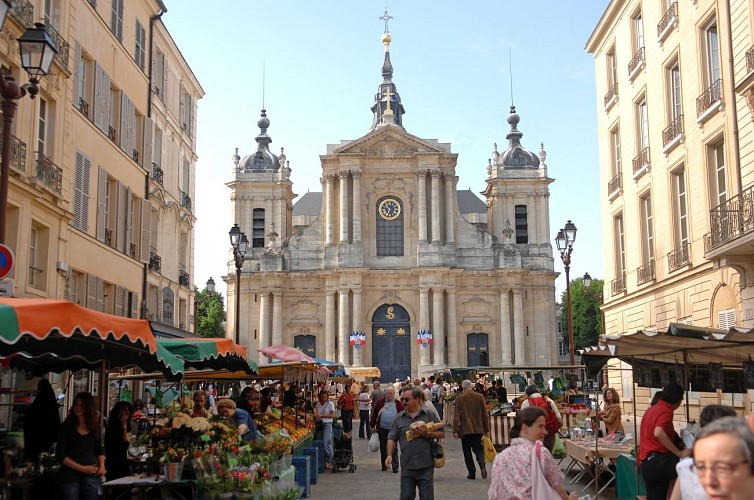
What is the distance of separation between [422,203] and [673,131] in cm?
3114

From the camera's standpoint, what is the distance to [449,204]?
5206 centimetres

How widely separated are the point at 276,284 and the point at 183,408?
4130 centimetres

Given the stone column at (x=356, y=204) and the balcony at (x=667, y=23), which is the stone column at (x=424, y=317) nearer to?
the stone column at (x=356, y=204)

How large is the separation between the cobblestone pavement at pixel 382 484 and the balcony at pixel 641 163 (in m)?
9.62

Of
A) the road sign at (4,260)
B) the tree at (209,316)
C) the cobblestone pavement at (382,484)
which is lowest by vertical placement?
the cobblestone pavement at (382,484)

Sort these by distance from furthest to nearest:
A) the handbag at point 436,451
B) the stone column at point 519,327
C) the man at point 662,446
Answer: the stone column at point 519,327 < the handbag at point 436,451 < the man at point 662,446

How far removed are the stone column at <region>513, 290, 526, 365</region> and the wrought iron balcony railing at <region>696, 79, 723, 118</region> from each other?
32708 mm

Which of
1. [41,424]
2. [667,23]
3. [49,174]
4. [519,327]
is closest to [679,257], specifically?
[667,23]

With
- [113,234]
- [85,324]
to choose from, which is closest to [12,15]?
[113,234]

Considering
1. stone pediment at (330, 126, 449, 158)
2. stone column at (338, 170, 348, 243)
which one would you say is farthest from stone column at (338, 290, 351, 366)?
stone pediment at (330, 126, 449, 158)

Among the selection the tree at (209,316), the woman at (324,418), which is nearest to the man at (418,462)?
the woman at (324,418)

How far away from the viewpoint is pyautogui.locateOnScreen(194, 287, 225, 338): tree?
267 ft

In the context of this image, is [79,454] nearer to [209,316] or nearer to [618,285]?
[618,285]

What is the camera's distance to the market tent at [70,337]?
22.7ft
